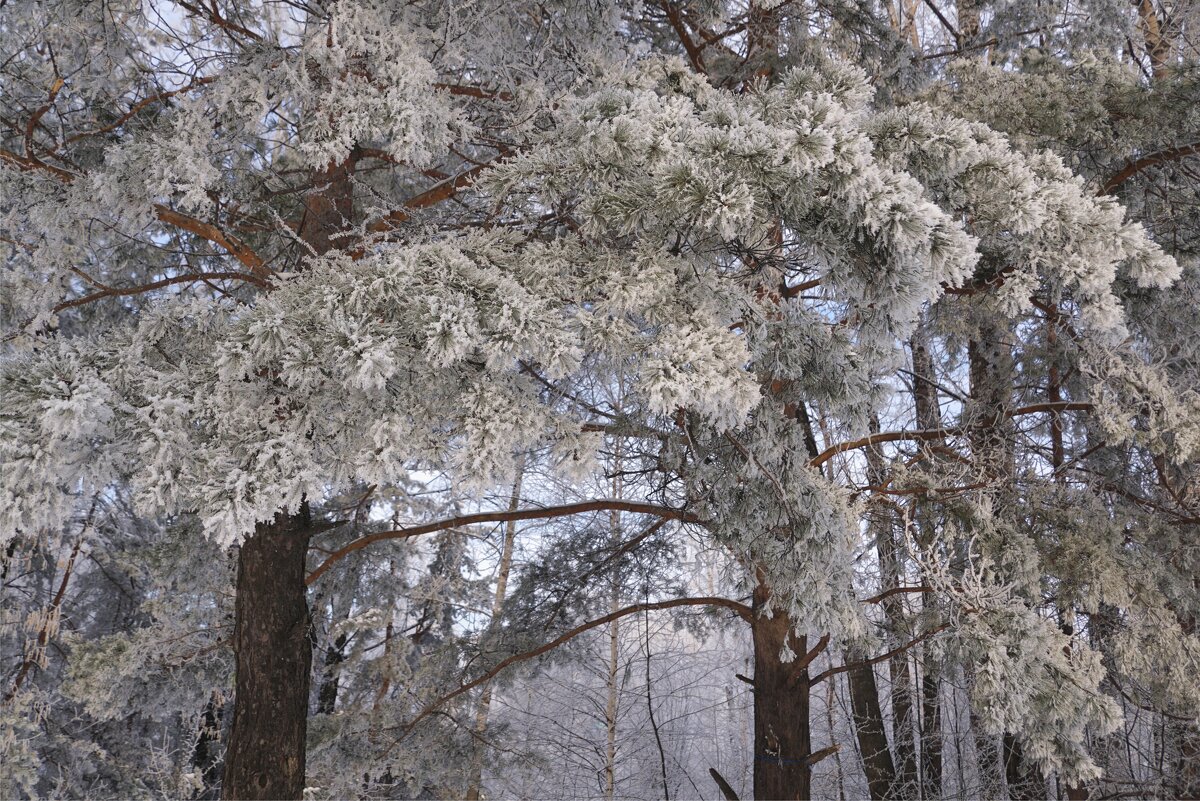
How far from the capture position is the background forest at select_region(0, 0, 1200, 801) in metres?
2.42

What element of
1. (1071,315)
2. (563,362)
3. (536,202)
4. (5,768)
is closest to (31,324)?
(536,202)

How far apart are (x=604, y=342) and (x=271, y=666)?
252 cm

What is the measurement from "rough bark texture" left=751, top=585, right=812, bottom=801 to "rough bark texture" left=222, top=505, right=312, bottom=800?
269 cm

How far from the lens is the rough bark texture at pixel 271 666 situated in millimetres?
3785

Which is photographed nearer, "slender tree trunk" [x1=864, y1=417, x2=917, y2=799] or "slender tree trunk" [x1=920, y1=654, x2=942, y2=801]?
"slender tree trunk" [x1=864, y1=417, x2=917, y2=799]

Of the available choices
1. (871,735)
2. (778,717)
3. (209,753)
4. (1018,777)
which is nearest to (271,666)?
(778,717)

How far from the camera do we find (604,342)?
8.18 ft

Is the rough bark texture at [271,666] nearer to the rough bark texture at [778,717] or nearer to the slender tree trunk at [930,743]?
the rough bark texture at [778,717]

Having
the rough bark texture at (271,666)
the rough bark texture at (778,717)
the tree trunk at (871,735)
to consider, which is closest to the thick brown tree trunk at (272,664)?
the rough bark texture at (271,666)

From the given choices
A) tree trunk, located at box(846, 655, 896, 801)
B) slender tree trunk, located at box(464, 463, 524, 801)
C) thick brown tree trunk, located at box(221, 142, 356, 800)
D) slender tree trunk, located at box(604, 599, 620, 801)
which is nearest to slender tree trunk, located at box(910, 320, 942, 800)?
tree trunk, located at box(846, 655, 896, 801)

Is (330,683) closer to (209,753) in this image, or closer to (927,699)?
(209,753)

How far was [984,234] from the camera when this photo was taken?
283 centimetres

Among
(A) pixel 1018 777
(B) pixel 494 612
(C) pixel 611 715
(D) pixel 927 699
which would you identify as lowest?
(A) pixel 1018 777

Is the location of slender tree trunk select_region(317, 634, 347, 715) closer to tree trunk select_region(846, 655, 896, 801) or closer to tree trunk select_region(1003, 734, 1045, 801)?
tree trunk select_region(846, 655, 896, 801)
